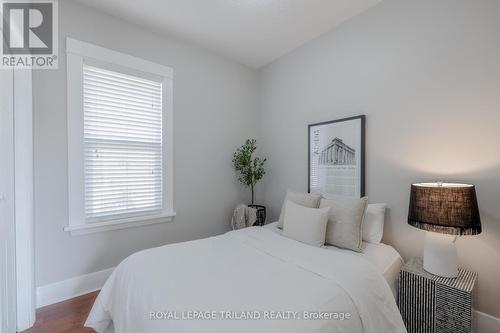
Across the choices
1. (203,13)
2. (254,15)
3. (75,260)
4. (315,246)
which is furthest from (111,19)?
(315,246)

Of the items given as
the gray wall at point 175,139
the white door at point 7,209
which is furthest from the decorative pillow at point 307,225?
the white door at point 7,209

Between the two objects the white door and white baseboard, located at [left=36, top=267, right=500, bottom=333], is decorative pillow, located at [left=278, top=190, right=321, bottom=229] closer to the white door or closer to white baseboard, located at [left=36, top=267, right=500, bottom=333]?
white baseboard, located at [left=36, top=267, right=500, bottom=333]

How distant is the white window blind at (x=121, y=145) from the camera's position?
2.32 metres

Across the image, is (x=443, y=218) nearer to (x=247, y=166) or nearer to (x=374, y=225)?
(x=374, y=225)

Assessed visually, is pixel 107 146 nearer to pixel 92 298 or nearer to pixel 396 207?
pixel 92 298

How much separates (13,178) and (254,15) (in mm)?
2488

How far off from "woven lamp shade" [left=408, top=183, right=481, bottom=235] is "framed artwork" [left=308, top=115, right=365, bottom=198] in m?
0.77

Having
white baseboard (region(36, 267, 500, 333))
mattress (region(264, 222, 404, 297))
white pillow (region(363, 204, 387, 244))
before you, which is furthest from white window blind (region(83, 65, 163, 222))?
white pillow (region(363, 204, 387, 244))

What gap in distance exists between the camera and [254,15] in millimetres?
2404

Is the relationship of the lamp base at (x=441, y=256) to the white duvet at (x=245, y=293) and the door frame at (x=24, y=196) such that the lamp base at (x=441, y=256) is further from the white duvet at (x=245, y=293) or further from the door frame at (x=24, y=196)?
the door frame at (x=24, y=196)

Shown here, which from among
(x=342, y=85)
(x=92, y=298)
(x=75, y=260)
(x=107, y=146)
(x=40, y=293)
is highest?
(x=342, y=85)

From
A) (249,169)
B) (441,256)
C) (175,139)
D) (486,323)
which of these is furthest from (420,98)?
(175,139)

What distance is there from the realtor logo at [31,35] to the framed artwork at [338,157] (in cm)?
268

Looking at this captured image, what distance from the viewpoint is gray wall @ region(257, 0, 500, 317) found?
67.2 inches
